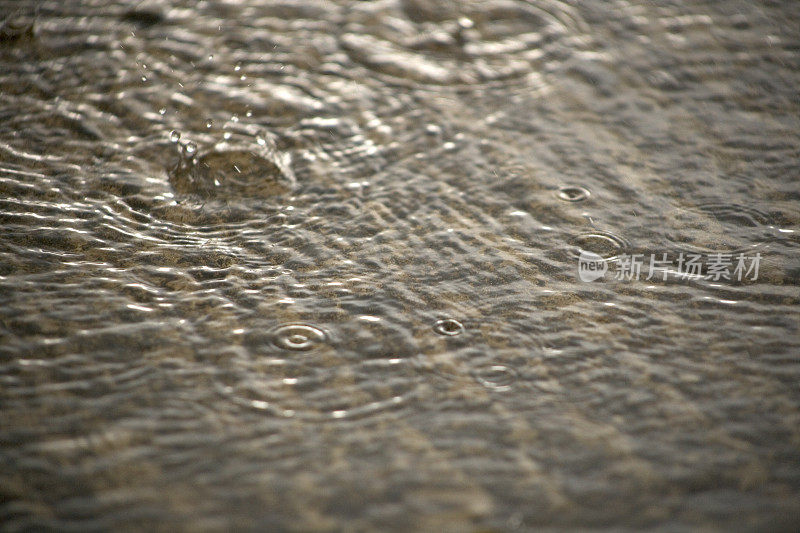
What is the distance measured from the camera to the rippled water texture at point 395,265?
1.37m

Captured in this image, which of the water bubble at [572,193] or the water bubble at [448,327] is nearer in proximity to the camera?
the water bubble at [448,327]

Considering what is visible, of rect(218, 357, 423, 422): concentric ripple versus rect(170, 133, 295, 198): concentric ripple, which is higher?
rect(170, 133, 295, 198): concentric ripple

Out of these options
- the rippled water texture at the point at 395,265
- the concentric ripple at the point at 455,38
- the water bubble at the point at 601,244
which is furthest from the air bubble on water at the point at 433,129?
the water bubble at the point at 601,244

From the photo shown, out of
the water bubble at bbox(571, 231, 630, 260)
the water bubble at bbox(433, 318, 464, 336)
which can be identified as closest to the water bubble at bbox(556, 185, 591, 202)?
the water bubble at bbox(571, 231, 630, 260)

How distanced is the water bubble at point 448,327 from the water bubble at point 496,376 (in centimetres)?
12

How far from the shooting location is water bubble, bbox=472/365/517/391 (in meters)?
1.58

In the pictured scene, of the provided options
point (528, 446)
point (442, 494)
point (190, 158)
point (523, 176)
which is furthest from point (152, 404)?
point (523, 176)

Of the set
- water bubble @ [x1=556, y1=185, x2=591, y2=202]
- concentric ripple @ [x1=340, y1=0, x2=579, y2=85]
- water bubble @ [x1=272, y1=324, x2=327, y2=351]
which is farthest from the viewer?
concentric ripple @ [x1=340, y1=0, x2=579, y2=85]

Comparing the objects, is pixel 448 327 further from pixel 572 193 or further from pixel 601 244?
pixel 572 193

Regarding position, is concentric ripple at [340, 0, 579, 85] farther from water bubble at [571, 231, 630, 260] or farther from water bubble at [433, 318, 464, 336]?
water bubble at [433, 318, 464, 336]

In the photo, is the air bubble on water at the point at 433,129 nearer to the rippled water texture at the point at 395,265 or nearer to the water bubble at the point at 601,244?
the rippled water texture at the point at 395,265

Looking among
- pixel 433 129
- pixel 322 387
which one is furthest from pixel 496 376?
pixel 433 129

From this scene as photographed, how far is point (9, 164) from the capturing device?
210 cm

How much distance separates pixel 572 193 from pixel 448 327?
0.64 metres
